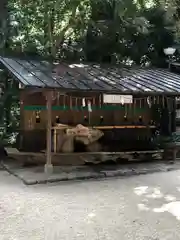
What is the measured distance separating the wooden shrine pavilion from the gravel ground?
167 centimetres

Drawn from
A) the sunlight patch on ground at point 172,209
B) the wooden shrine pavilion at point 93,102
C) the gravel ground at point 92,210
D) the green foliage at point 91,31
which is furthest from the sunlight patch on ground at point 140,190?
the green foliage at point 91,31

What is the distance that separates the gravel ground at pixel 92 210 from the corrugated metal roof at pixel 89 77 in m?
2.41

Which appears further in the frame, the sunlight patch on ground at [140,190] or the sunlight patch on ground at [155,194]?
the sunlight patch on ground at [140,190]

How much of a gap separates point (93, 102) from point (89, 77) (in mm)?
1968

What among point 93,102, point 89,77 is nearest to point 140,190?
point 89,77

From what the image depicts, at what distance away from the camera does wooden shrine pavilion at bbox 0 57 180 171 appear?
8.49 m

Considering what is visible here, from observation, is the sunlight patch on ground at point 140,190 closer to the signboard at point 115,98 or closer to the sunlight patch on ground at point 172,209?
the sunlight patch on ground at point 172,209

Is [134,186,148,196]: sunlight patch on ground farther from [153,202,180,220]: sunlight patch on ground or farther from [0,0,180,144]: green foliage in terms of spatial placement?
[0,0,180,144]: green foliage

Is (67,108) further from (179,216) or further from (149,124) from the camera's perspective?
(179,216)

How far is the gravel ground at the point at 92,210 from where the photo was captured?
4.88 metres

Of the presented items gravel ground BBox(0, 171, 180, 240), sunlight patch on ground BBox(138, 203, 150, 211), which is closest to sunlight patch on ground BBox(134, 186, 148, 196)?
gravel ground BBox(0, 171, 180, 240)

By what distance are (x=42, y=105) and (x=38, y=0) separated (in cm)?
531

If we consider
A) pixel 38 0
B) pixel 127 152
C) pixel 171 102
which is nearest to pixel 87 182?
pixel 127 152

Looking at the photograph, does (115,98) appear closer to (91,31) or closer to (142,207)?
(142,207)
